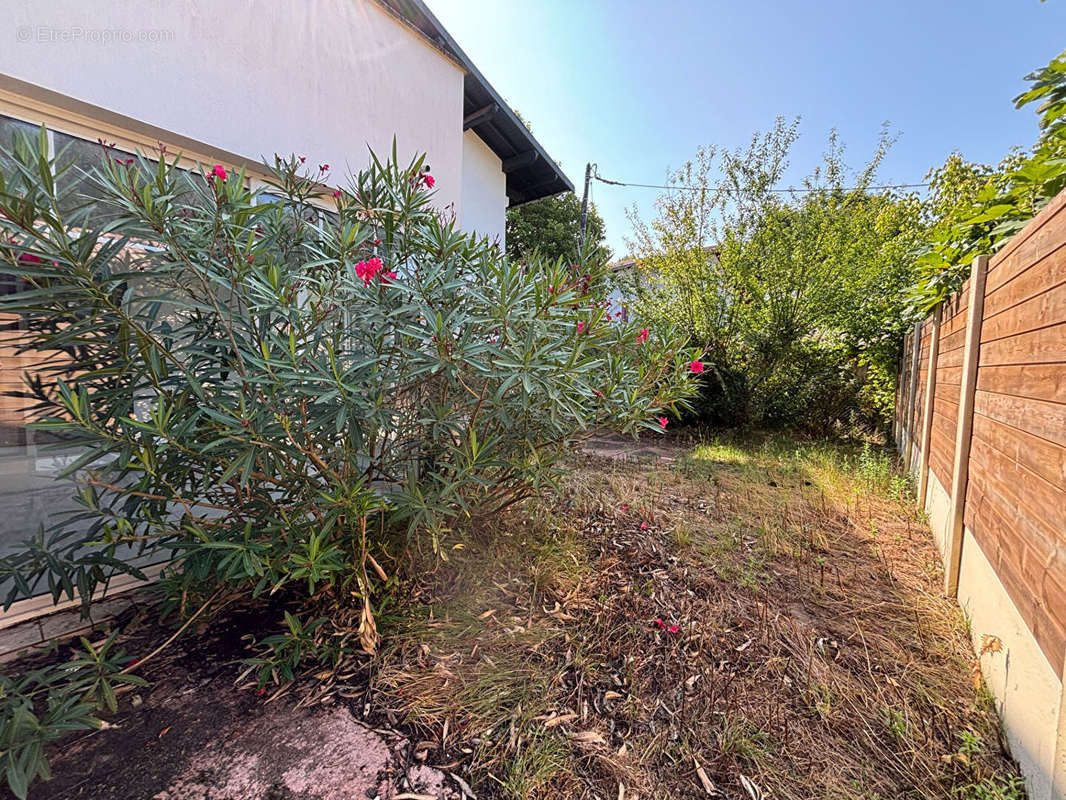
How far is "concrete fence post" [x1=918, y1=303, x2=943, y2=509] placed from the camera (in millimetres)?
3828

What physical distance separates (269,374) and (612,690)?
1995 mm

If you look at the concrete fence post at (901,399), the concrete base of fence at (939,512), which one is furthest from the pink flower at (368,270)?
the concrete fence post at (901,399)

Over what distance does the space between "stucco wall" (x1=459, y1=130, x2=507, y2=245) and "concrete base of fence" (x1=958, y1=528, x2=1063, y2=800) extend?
Answer: 6.08 metres

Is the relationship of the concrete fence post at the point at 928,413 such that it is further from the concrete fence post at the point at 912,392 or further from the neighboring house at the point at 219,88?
the neighboring house at the point at 219,88

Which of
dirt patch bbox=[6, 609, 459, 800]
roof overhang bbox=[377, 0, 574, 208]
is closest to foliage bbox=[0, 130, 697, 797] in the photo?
dirt patch bbox=[6, 609, 459, 800]

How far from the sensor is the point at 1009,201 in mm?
2752

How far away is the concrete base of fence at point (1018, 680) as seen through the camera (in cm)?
137

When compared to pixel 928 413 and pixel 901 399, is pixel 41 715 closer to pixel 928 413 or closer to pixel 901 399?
pixel 928 413

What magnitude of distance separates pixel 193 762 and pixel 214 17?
4.31 meters

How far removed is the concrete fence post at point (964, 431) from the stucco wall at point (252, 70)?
192 inches

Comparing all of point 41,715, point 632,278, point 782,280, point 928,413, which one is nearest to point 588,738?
point 41,715

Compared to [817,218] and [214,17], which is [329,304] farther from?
[817,218]

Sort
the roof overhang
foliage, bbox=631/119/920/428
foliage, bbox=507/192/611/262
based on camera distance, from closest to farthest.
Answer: the roof overhang → foliage, bbox=631/119/920/428 → foliage, bbox=507/192/611/262

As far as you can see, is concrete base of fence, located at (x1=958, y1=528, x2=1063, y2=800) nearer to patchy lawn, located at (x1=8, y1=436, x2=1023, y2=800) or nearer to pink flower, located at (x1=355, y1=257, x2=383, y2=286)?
patchy lawn, located at (x1=8, y1=436, x2=1023, y2=800)
